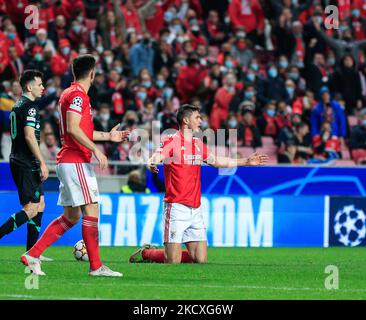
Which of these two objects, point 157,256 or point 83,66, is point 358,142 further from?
point 83,66

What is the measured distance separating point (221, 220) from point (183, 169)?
5.06m

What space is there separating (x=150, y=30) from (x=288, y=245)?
8.87 m

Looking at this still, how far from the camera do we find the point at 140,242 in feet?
59.2

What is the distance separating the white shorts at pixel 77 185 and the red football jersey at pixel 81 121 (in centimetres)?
8

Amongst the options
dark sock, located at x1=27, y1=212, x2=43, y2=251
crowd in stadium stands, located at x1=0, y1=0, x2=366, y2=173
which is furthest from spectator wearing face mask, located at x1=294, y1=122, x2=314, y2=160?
dark sock, located at x1=27, y1=212, x2=43, y2=251

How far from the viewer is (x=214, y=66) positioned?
24.0 metres

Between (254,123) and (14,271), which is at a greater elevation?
(254,123)

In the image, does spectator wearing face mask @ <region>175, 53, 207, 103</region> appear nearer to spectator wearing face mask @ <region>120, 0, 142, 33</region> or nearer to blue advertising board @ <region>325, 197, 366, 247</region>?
spectator wearing face mask @ <region>120, 0, 142, 33</region>

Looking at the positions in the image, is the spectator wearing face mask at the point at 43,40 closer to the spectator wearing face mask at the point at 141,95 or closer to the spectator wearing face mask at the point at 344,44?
the spectator wearing face mask at the point at 141,95
